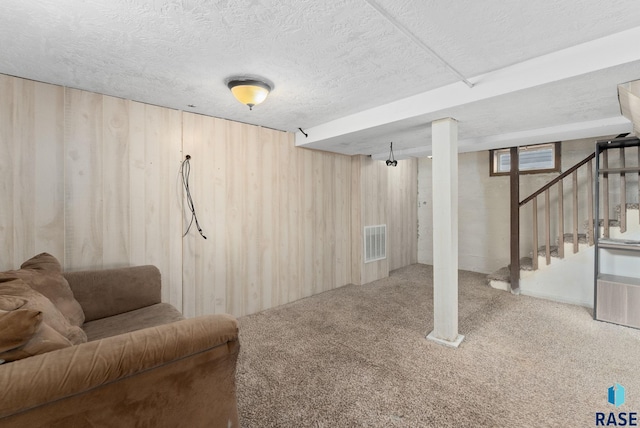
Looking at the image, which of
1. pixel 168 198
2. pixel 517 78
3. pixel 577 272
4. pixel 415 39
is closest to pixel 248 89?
pixel 415 39

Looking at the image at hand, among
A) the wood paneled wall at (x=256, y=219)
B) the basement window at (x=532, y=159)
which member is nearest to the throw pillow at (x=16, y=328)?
the wood paneled wall at (x=256, y=219)

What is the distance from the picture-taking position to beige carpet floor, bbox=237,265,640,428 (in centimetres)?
168

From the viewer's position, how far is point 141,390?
1.07 metres

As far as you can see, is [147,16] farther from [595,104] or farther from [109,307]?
[595,104]

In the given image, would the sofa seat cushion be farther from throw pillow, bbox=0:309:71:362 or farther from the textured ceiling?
the textured ceiling

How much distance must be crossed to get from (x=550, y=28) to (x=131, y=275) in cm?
328

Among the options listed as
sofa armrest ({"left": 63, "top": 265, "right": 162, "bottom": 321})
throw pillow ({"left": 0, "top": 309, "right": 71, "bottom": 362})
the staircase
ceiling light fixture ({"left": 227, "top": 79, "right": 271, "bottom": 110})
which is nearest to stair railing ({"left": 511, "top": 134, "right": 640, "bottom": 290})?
the staircase

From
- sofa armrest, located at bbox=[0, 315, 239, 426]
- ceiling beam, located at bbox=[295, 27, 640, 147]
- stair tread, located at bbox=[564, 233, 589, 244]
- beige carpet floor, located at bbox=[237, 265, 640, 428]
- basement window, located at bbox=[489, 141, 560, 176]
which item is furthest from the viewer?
basement window, located at bbox=[489, 141, 560, 176]

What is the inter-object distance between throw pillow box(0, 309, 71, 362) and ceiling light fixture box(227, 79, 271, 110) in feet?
5.60

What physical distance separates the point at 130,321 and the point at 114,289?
0.35 metres

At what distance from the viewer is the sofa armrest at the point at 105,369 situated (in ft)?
2.83

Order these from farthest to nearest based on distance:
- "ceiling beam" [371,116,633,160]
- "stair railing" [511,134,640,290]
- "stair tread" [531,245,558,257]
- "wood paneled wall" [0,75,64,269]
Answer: "stair tread" [531,245,558,257] < "stair railing" [511,134,640,290] < "ceiling beam" [371,116,633,160] < "wood paneled wall" [0,75,64,269]

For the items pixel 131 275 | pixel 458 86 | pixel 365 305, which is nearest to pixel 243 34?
pixel 458 86

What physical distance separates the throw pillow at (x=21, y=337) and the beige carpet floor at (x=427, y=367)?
3.72 ft
